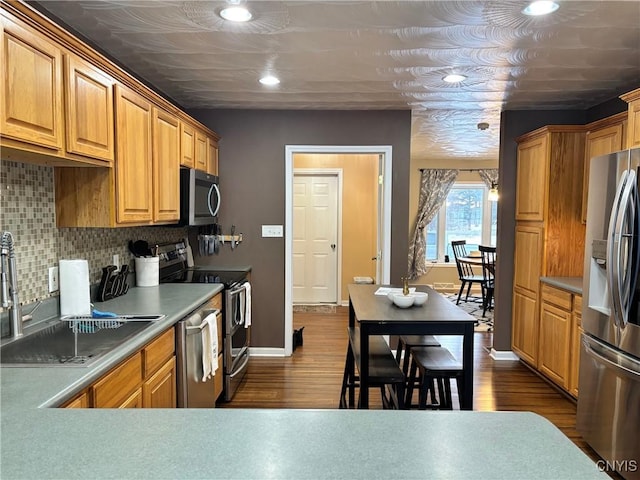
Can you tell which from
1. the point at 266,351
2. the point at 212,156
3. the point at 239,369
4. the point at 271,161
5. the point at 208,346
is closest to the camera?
the point at 208,346

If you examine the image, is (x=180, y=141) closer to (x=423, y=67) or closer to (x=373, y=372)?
(x=423, y=67)

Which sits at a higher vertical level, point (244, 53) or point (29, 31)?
point (244, 53)

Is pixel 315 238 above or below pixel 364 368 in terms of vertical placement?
above

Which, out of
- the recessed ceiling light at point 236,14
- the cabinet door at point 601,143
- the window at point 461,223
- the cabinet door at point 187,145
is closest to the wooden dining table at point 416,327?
the recessed ceiling light at point 236,14

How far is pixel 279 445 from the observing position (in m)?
0.93

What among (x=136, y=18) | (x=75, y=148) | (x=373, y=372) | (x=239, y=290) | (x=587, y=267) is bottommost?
(x=373, y=372)

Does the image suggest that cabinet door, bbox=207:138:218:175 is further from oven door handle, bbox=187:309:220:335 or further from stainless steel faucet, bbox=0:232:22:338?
stainless steel faucet, bbox=0:232:22:338

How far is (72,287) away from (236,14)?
1.56 meters

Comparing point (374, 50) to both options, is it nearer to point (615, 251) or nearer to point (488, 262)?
point (615, 251)

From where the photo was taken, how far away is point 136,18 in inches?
84.1

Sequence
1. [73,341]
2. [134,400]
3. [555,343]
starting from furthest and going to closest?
[555,343] → [73,341] → [134,400]

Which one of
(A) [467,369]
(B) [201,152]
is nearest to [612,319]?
(A) [467,369]

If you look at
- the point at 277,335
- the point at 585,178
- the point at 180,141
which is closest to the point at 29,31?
the point at 180,141

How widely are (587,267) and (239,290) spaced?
242cm
